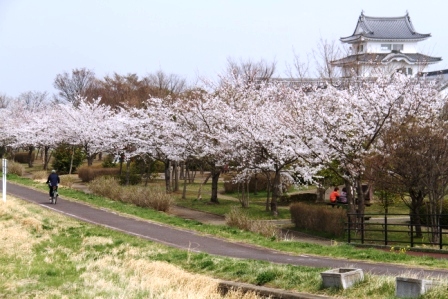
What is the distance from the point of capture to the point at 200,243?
18.7 meters

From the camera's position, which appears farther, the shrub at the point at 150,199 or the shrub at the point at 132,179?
the shrub at the point at 132,179

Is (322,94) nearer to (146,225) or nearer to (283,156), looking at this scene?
(283,156)

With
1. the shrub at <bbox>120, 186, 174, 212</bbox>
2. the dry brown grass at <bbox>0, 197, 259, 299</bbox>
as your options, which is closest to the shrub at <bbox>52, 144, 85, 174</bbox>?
the shrub at <bbox>120, 186, 174, 212</bbox>

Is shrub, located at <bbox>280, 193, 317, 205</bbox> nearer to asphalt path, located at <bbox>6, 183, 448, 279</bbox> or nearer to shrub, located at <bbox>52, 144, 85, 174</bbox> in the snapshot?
asphalt path, located at <bbox>6, 183, 448, 279</bbox>

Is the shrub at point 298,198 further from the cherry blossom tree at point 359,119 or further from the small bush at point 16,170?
the small bush at point 16,170

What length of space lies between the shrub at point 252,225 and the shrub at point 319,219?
2039mm

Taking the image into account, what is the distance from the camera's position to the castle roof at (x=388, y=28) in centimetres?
6575

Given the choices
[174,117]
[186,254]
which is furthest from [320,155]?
[174,117]

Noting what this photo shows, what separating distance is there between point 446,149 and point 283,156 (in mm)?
8650

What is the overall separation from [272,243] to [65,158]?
38.7 metres

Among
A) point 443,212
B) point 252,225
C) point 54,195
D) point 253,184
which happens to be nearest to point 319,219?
point 252,225

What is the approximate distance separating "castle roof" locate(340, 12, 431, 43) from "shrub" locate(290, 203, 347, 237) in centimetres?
4210

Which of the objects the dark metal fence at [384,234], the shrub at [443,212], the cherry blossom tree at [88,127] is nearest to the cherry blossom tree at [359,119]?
the dark metal fence at [384,234]

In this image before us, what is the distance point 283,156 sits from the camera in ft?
93.2
